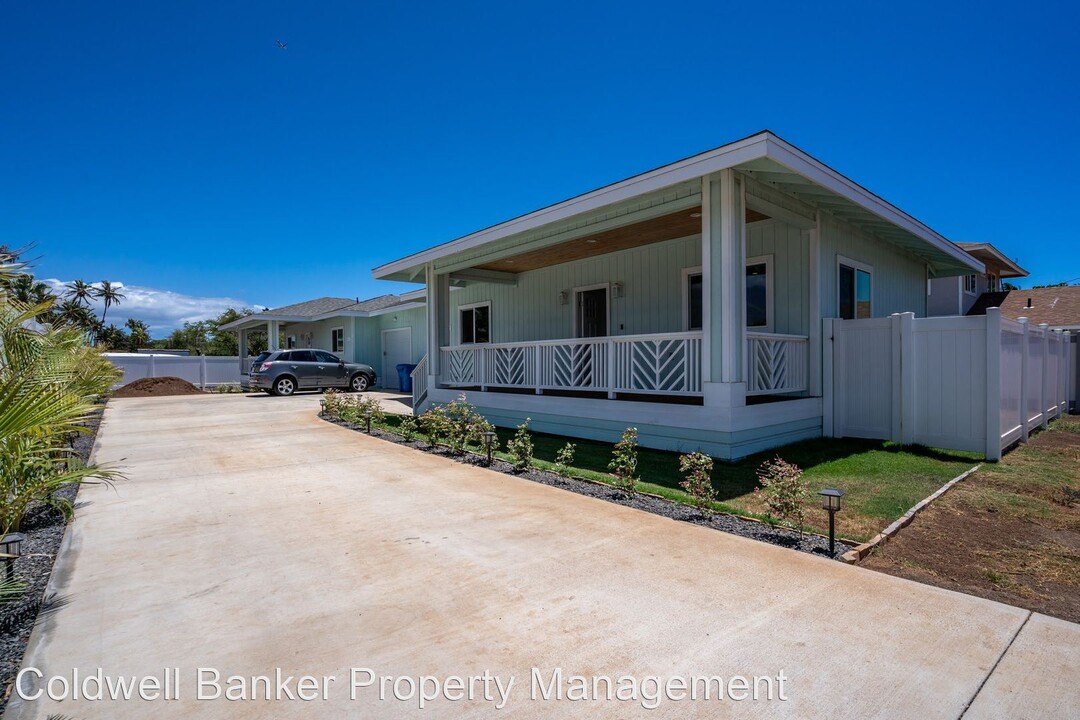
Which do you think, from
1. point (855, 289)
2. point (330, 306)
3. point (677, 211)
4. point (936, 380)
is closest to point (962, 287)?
point (855, 289)

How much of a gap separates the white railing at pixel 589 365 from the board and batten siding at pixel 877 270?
8.94 feet

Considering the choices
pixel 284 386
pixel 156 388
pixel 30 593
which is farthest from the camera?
pixel 156 388

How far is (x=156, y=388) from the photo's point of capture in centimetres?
2055

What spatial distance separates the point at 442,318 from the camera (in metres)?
12.1

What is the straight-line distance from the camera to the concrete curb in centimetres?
363

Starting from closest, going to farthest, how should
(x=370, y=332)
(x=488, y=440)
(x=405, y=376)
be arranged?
(x=488, y=440)
(x=405, y=376)
(x=370, y=332)

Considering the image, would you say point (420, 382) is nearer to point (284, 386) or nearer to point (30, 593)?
point (284, 386)

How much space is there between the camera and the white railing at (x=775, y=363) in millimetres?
7180

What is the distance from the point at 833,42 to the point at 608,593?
10660 millimetres

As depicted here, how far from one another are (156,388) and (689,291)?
20955mm

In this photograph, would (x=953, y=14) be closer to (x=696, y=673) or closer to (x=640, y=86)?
(x=640, y=86)

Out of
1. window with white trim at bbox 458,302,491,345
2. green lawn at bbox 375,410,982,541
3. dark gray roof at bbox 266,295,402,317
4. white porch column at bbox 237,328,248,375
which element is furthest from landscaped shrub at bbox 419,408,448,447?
white porch column at bbox 237,328,248,375

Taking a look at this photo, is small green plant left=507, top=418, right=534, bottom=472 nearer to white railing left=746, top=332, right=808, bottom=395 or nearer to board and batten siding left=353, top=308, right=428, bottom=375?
white railing left=746, top=332, right=808, bottom=395

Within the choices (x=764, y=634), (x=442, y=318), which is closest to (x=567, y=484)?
(x=764, y=634)
